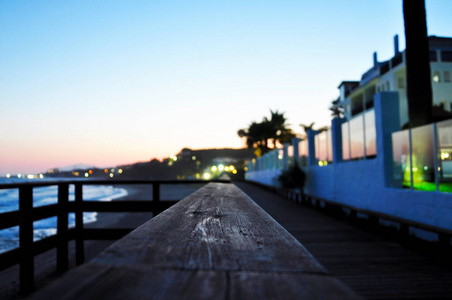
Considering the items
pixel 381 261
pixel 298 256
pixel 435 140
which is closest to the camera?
pixel 298 256

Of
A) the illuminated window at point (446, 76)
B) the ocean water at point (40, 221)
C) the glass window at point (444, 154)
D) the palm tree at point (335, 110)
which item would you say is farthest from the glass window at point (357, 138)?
the palm tree at point (335, 110)

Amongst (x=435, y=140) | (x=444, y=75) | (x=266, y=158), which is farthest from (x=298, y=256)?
(x=444, y=75)

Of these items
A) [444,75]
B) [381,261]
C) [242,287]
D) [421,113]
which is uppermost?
[444,75]

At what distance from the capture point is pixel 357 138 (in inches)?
448

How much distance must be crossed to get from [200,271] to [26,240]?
3.50m

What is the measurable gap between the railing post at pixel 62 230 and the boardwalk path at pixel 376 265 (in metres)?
3.56

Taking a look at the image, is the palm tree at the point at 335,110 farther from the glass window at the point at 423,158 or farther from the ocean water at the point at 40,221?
the glass window at the point at 423,158

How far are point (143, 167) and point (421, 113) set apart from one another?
152 meters

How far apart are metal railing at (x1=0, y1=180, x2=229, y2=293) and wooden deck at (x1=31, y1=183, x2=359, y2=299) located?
2862 millimetres

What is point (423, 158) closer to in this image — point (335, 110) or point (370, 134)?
point (370, 134)

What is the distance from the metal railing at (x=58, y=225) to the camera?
3.59 meters

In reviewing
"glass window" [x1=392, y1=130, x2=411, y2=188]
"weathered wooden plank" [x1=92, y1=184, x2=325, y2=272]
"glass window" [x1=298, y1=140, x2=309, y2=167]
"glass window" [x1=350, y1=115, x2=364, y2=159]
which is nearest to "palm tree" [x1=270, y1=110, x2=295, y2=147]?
"glass window" [x1=298, y1=140, x2=309, y2=167]

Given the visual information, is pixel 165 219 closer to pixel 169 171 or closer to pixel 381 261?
pixel 381 261

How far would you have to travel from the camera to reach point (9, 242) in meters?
18.0
